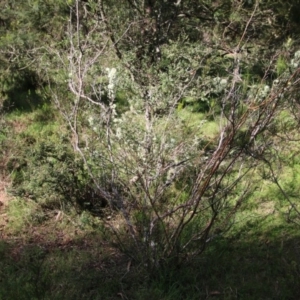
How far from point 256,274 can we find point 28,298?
1.83 metres

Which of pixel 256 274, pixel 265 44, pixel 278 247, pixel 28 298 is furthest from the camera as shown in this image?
pixel 265 44

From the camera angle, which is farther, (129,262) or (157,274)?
(129,262)

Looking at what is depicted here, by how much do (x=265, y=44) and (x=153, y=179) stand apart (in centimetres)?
419

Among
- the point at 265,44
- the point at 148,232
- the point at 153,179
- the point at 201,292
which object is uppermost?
the point at 265,44

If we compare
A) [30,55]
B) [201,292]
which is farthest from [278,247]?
[30,55]

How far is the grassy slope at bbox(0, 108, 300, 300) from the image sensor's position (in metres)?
3.55

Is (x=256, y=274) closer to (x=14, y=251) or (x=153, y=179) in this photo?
(x=153, y=179)

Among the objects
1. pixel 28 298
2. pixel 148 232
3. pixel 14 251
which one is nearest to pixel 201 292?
pixel 148 232

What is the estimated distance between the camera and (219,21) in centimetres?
679

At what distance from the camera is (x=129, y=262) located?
12.4ft

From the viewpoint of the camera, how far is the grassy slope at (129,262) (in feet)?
11.6

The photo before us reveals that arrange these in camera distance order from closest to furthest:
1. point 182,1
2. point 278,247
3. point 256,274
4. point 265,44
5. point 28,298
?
point 28,298 → point 256,274 → point 278,247 → point 182,1 → point 265,44

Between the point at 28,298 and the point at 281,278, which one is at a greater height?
the point at 281,278

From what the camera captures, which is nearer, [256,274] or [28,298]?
[28,298]
